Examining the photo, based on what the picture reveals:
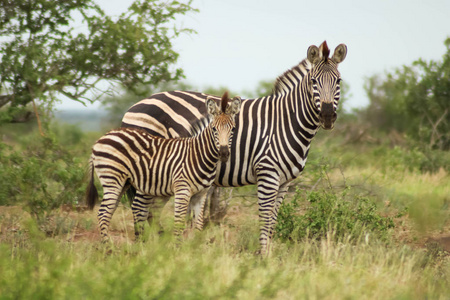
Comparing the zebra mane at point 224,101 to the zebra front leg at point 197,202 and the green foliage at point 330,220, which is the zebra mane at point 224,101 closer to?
the zebra front leg at point 197,202

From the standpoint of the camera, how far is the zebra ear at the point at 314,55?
25.1 ft

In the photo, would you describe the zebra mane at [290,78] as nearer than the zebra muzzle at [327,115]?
No

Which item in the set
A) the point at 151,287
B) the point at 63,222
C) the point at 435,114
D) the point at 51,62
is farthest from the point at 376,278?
the point at 435,114

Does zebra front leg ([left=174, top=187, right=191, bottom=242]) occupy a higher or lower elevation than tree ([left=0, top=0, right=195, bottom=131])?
lower

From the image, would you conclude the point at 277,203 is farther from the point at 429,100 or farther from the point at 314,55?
the point at 429,100

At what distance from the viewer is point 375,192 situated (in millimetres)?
11203

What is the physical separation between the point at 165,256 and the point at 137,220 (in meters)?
3.15

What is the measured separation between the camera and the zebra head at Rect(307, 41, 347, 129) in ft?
24.1

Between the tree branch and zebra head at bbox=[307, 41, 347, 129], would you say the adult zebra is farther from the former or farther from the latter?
the tree branch

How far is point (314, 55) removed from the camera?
7.72m

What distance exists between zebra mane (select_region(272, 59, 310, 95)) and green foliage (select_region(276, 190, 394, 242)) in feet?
5.25

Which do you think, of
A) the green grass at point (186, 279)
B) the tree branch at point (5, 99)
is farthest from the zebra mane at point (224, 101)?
the tree branch at point (5, 99)

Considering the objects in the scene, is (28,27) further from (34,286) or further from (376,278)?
(376,278)

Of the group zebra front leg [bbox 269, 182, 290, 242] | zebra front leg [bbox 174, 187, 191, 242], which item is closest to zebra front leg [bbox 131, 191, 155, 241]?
zebra front leg [bbox 174, 187, 191, 242]
